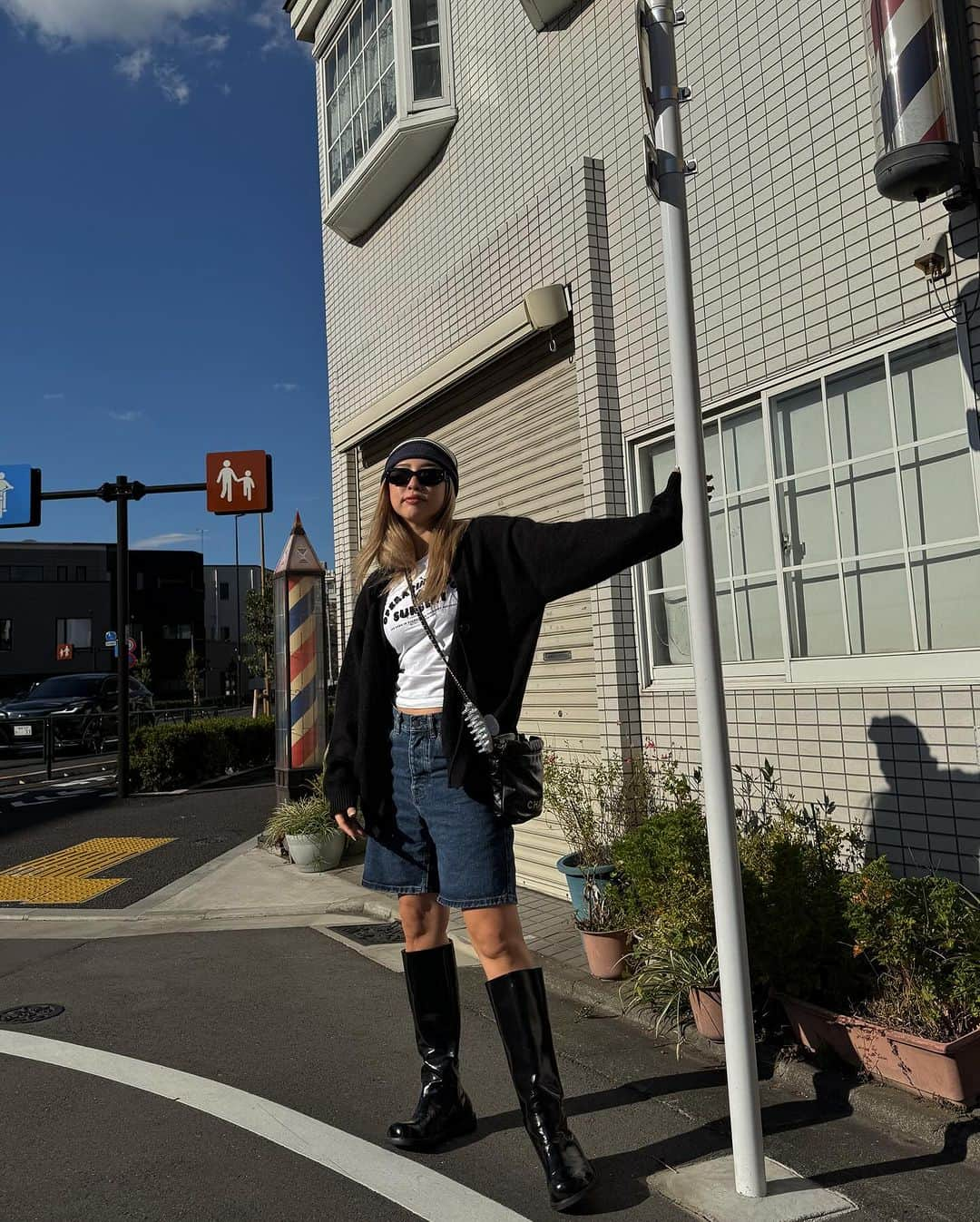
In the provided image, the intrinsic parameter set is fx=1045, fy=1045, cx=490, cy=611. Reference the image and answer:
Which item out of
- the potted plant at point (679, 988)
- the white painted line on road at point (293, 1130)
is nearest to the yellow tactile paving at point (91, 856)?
the white painted line on road at point (293, 1130)

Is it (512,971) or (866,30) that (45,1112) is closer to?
(512,971)

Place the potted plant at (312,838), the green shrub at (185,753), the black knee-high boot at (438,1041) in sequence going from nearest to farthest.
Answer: the black knee-high boot at (438,1041), the potted plant at (312,838), the green shrub at (185,753)

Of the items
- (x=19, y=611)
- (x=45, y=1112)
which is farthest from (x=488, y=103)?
(x=19, y=611)

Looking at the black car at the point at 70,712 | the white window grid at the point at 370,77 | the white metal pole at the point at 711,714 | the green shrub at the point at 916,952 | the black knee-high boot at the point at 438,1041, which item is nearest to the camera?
the white metal pole at the point at 711,714

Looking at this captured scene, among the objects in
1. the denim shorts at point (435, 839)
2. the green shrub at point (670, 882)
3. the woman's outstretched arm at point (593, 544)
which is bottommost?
the green shrub at point (670, 882)

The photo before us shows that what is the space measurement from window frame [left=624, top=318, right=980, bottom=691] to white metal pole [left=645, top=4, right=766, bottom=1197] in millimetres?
1913

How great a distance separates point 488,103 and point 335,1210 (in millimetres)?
7493

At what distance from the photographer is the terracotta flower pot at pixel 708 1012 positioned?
13.0 feet

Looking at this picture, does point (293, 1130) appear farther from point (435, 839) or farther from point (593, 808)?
point (593, 808)

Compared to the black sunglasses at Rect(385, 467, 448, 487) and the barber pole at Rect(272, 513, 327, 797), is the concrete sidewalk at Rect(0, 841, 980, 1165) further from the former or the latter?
the black sunglasses at Rect(385, 467, 448, 487)

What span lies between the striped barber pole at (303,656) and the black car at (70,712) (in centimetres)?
1080

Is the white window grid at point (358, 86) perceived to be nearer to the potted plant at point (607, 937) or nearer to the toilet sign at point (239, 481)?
the toilet sign at point (239, 481)

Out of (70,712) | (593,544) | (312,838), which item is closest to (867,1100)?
(593,544)

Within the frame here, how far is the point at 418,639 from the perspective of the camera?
3.24 metres
